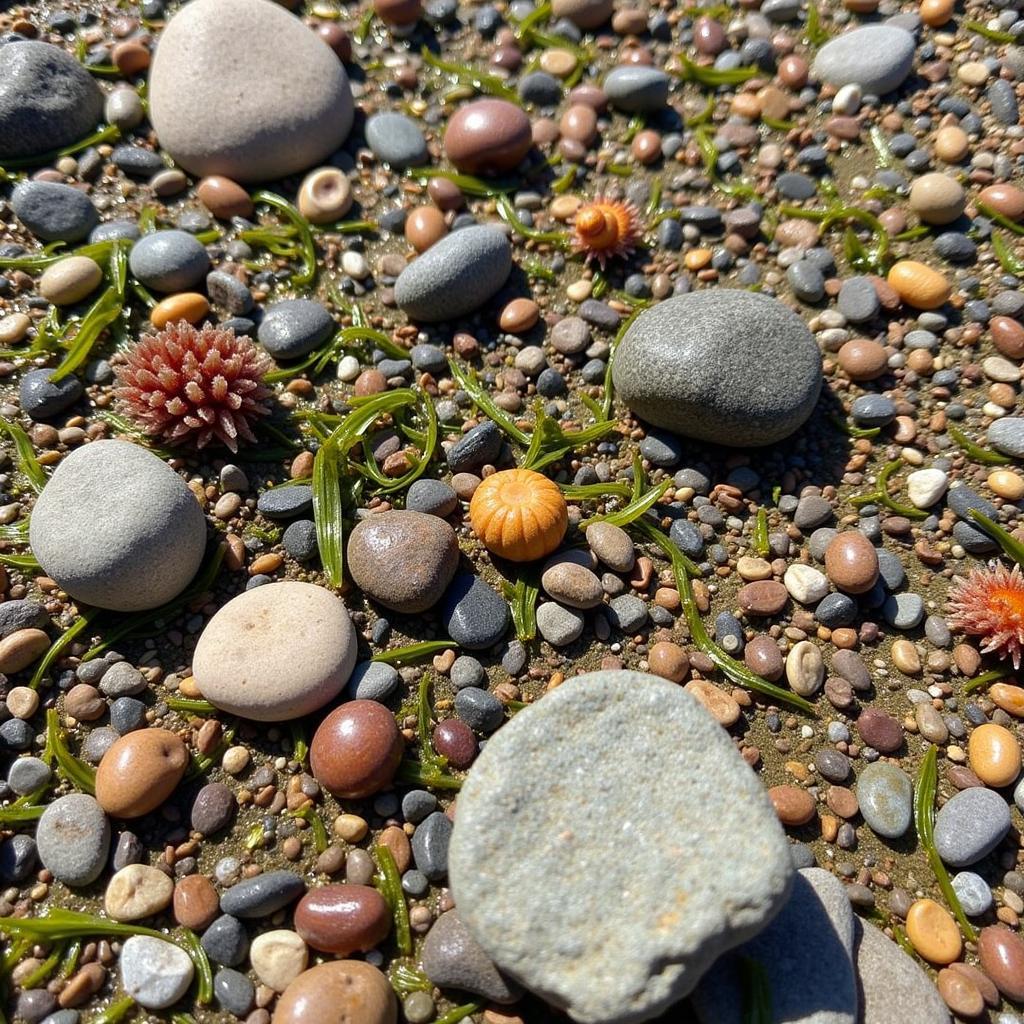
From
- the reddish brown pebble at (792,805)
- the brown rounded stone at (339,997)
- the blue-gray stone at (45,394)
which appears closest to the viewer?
the brown rounded stone at (339,997)

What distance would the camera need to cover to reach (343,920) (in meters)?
2.51

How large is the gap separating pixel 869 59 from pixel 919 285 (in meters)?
1.54

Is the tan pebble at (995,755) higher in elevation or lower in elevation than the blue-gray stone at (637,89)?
lower

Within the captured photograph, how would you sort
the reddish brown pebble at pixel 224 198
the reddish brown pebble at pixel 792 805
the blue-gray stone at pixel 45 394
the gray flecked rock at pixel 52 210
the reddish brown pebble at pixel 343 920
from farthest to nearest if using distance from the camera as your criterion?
the reddish brown pebble at pixel 224 198, the gray flecked rock at pixel 52 210, the blue-gray stone at pixel 45 394, the reddish brown pebble at pixel 792 805, the reddish brown pebble at pixel 343 920

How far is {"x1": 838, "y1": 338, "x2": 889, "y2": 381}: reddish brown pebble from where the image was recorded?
3.54 m

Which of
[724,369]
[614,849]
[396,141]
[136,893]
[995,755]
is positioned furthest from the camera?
[396,141]

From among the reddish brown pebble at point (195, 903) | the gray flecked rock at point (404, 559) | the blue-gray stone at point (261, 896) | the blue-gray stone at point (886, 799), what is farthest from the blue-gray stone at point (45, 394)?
the blue-gray stone at point (886, 799)

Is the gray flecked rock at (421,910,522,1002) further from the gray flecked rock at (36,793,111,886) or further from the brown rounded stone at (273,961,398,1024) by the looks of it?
the gray flecked rock at (36,793,111,886)

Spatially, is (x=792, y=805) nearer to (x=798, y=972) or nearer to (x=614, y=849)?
(x=798, y=972)

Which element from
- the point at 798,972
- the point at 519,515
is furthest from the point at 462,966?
the point at 519,515

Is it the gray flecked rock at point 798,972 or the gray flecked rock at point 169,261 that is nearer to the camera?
the gray flecked rock at point 798,972

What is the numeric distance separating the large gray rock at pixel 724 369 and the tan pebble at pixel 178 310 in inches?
80.9

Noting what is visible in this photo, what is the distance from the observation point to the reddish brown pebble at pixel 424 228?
3.87 metres

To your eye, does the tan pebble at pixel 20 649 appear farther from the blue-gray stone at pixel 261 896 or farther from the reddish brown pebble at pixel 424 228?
the reddish brown pebble at pixel 424 228
